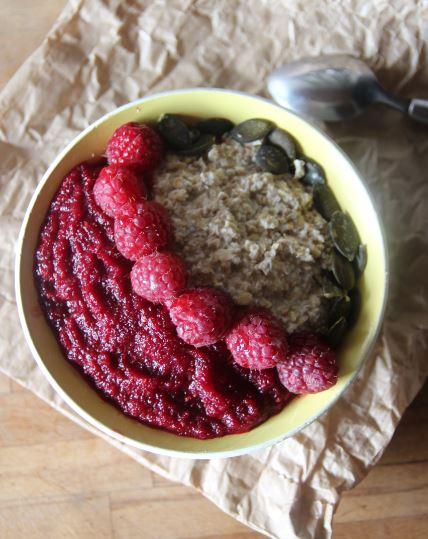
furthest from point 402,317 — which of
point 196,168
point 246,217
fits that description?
point 196,168

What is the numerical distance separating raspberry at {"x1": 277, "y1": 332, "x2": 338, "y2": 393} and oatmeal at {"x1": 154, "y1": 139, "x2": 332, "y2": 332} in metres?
0.06

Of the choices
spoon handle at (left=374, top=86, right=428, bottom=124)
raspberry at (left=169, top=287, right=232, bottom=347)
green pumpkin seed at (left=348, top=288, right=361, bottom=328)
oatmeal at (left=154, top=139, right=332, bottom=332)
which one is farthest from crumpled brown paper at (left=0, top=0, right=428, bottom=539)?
raspberry at (left=169, top=287, right=232, bottom=347)

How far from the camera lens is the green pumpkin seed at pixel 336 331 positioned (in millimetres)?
1404

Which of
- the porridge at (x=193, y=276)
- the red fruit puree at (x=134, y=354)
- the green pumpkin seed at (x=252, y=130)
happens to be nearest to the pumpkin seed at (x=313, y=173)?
the porridge at (x=193, y=276)

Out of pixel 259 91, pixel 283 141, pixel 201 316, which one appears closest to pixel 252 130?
pixel 283 141

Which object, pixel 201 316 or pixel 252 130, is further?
pixel 252 130

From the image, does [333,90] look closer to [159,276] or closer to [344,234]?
[344,234]

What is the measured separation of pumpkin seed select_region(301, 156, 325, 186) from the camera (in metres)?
1.49

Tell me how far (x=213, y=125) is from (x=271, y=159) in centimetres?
17

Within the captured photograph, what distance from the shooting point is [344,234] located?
4.77ft

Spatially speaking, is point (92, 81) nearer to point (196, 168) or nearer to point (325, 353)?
point (196, 168)

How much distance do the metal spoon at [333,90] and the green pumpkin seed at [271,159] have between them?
0.78ft

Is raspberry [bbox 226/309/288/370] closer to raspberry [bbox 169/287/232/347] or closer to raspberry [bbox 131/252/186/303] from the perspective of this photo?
raspberry [bbox 169/287/232/347]

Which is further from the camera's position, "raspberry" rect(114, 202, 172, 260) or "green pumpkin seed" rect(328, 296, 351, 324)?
"green pumpkin seed" rect(328, 296, 351, 324)
